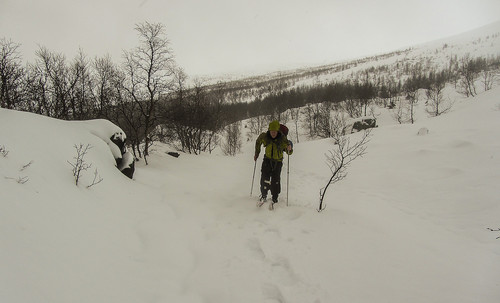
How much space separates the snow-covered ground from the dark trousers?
1.67 ft

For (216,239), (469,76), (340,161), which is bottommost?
(340,161)

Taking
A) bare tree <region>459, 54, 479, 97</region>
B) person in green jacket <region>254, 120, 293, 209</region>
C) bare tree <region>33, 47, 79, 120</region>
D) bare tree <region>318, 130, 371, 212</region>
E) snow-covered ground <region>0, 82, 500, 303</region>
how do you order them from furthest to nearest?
bare tree <region>459, 54, 479, 97</region>
bare tree <region>33, 47, 79, 120</region>
person in green jacket <region>254, 120, 293, 209</region>
bare tree <region>318, 130, 371, 212</region>
snow-covered ground <region>0, 82, 500, 303</region>

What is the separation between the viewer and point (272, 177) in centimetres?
554

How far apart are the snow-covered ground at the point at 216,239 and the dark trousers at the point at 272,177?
509 mm

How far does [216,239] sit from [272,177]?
6.75ft

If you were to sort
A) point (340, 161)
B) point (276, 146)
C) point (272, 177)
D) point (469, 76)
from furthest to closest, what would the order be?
point (469, 76) → point (340, 161) → point (272, 177) → point (276, 146)

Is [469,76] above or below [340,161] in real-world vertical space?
above

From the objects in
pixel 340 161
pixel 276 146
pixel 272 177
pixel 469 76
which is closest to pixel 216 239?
pixel 272 177

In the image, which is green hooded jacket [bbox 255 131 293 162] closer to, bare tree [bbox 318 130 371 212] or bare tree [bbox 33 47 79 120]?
bare tree [bbox 318 130 371 212]

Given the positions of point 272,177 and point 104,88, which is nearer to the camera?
point 272,177

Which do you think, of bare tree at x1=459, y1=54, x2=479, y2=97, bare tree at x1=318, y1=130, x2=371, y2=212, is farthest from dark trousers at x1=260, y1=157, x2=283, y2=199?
Result: bare tree at x1=459, y1=54, x2=479, y2=97

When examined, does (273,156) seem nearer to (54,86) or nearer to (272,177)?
(272,177)

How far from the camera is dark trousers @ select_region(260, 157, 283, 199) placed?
18.1 feet

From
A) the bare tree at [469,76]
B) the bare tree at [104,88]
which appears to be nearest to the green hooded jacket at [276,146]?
the bare tree at [104,88]
